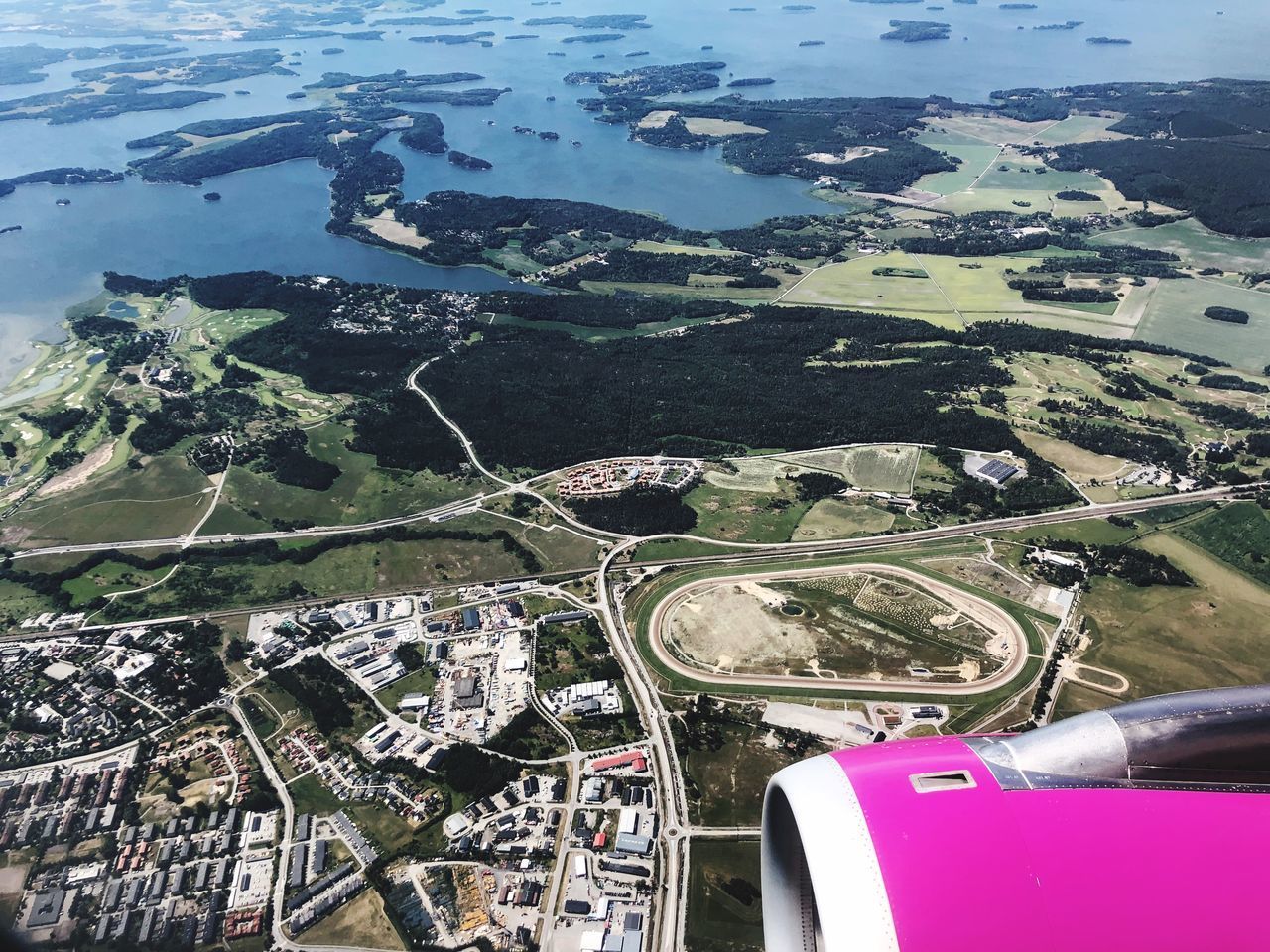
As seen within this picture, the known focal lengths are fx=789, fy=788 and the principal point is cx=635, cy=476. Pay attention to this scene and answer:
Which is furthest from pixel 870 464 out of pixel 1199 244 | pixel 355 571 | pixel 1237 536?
pixel 1199 244

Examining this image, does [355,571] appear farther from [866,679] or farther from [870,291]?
[870,291]

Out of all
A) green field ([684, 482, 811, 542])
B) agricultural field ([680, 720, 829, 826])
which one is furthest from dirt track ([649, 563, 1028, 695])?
green field ([684, 482, 811, 542])

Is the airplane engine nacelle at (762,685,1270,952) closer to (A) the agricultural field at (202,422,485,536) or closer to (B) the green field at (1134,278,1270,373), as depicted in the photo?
(A) the agricultural field at (202,422,485,536)


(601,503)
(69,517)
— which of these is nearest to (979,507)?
(601,503)

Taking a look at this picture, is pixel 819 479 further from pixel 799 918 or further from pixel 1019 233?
pixel 1019 233

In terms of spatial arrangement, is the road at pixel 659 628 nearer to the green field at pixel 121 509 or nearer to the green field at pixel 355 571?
the green field at pixel 121 509
